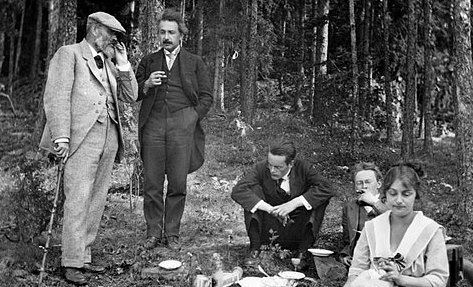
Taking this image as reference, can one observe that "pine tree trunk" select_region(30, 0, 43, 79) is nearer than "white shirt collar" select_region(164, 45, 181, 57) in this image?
No

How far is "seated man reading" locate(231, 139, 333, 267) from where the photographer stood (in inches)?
202

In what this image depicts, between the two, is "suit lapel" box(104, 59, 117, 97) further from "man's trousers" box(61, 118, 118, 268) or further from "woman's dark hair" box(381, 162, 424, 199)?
"woman's dark hair" box(381, 162, 424, 199)

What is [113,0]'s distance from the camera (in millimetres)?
14039

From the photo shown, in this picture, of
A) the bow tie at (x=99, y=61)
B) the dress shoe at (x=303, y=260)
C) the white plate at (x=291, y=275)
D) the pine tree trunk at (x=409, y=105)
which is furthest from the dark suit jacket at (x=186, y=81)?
the pine tree trunk at (x=409, y=105)

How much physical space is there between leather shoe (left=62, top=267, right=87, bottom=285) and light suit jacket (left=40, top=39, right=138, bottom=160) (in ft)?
3.22

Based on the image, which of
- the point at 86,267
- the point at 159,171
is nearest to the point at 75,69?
the point at 159,171

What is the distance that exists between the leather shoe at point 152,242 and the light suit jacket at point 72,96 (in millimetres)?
1242

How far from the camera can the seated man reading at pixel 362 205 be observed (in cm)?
486

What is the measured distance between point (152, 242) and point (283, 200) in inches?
53.6

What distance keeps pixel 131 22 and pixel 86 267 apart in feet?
31.5

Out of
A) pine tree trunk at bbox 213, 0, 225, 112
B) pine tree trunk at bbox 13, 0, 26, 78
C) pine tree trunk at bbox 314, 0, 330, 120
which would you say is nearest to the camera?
pine tree trunk at bbox 314, 0, 330, 120

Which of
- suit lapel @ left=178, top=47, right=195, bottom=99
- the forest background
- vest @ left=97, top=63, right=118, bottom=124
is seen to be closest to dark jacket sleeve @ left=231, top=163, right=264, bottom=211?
the forest background

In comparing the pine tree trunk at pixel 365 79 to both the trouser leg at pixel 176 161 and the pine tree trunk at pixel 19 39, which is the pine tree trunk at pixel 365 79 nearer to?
the trouser leg at pixel 176 161

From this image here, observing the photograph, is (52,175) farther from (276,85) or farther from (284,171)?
(276,85)
